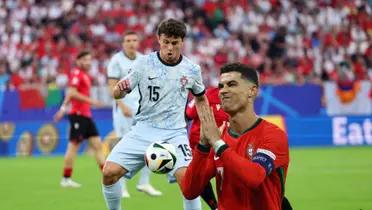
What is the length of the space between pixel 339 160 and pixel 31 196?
318 inches

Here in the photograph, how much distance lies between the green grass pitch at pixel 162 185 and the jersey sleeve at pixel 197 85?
274 centimetres

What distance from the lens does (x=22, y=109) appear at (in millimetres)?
22312

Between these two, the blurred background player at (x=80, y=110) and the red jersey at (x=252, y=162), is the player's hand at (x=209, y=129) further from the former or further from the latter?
the blurred background player at (x=80, y=110)

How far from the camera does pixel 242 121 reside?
595cm

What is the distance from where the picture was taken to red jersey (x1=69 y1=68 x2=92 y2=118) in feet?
47.7

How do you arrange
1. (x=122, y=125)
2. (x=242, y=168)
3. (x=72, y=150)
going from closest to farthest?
1. (x=242, y=168)
2. (x=122, y=125)
3. (x=72, y=150)

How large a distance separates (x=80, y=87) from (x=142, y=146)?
596 cm

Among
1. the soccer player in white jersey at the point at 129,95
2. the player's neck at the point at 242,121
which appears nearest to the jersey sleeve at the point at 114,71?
Result: the soccer player in white jersey at the point at 129,95

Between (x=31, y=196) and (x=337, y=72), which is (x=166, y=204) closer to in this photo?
(x=31, y=196)

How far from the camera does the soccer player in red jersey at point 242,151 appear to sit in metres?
5.80

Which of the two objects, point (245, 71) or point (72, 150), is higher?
point (245, 71)

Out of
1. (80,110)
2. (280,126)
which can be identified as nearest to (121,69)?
(80,110)

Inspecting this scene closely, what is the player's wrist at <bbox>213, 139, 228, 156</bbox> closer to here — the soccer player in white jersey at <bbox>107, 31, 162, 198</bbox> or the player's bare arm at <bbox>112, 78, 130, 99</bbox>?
the player's bare arm at <bbox>112, 78, 130, 99</bbox>

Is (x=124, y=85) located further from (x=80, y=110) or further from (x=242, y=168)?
(x=80, y=110)
